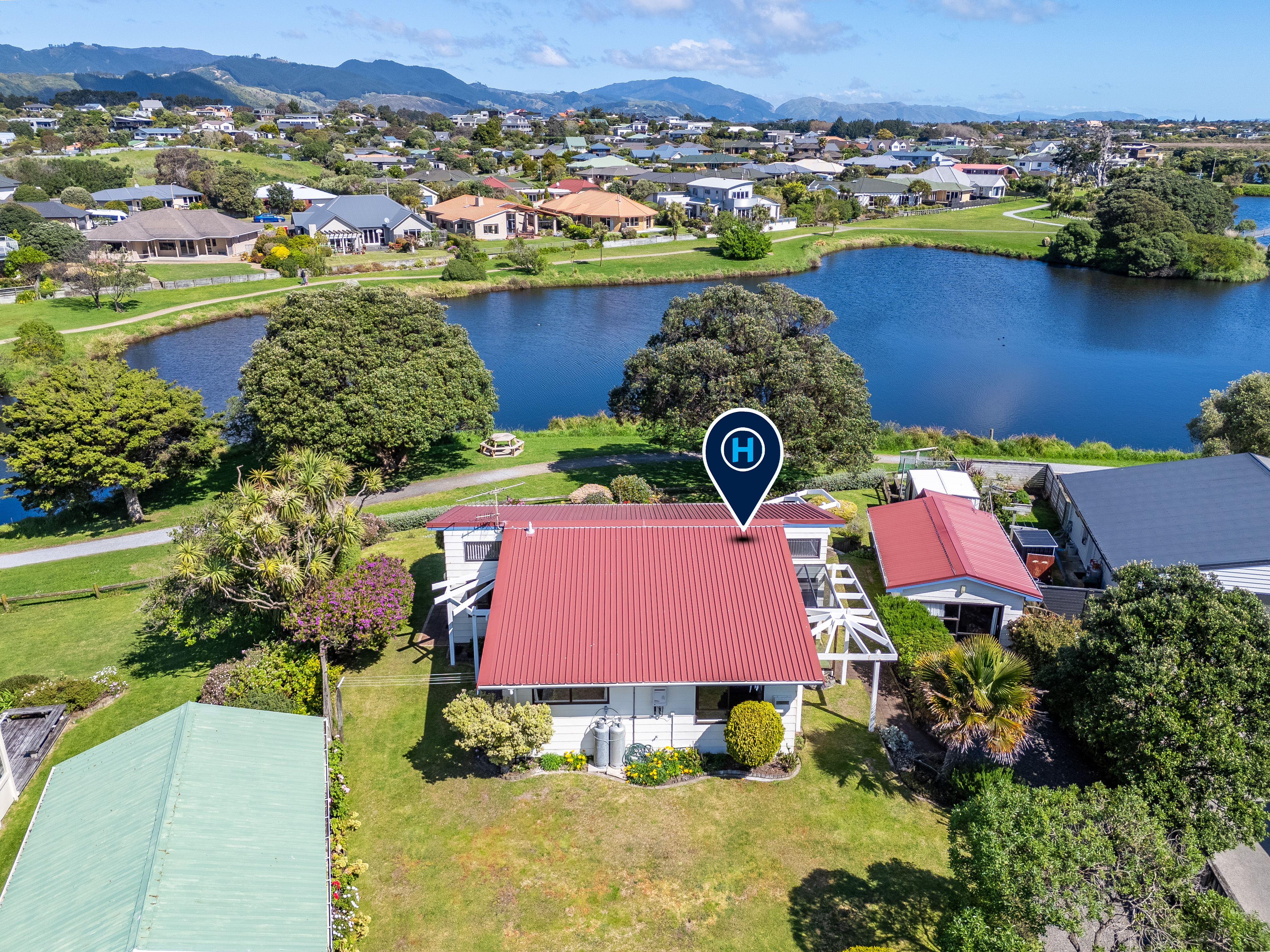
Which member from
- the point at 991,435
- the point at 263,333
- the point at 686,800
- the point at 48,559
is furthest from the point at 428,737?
the point at 263,333

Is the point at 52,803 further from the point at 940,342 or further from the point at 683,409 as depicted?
the point at 940,342

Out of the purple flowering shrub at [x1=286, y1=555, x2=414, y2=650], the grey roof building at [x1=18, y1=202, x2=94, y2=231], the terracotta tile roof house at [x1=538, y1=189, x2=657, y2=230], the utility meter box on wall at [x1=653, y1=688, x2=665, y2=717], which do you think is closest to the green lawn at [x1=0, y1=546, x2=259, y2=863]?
the purple flowering shrub at [x1=286, y1=555, x2=414, y2=650]

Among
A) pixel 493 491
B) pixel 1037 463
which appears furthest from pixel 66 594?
pixel 1037 463

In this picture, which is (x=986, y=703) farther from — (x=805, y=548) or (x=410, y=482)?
(x=410, y=482)

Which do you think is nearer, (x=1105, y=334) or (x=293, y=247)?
(x=1105, y=334)

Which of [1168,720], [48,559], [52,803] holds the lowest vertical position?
[48,559]
